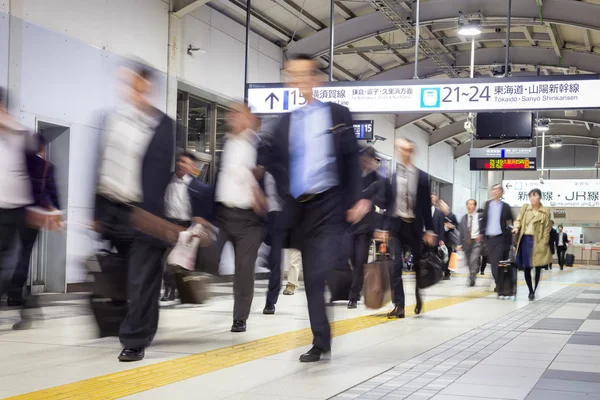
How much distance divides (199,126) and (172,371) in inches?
460

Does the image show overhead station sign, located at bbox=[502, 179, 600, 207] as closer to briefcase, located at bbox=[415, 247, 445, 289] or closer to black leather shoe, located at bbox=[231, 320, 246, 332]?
briefcase, located at bbox=[415, 247, 445, 289]

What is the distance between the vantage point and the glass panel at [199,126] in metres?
15.4

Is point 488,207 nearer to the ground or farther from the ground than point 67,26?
nearer to the ground

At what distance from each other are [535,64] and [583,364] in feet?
55.6

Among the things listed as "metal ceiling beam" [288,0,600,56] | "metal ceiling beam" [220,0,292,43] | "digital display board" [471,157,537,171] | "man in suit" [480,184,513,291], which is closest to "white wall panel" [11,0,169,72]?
"metal ceiling beam" [220,0,292,43]

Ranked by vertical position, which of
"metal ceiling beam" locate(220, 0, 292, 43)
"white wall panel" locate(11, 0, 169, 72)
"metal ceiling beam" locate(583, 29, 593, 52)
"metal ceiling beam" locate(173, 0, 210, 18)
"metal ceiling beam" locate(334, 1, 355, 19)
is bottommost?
"white wall panel" locate(11, 0, 169, 72)

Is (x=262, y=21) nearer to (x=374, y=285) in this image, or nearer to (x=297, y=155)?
(x=374, y=285)

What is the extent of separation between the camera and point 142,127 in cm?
486

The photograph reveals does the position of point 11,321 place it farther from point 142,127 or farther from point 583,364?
point 583,364

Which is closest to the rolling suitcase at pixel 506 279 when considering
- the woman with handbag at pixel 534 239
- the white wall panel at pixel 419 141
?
the woman with handbag at pixel 534 239

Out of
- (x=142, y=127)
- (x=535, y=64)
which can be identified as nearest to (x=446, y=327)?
(x=142, y=127)

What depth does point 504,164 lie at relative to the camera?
25062mm

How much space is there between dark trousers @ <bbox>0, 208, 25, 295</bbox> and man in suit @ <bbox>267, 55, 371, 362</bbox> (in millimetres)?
1969

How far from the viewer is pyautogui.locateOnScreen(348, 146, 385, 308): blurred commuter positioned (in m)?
8.16
